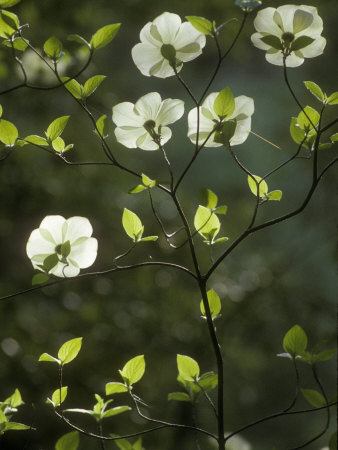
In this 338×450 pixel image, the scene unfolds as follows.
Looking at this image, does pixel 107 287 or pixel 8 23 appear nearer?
pixel 8 23

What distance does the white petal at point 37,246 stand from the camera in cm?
47

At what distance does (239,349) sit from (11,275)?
979mm

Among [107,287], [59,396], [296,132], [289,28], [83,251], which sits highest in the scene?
[289,28]

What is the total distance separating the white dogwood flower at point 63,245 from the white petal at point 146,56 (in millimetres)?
178

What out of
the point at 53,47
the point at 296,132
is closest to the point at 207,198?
the point at 296,132

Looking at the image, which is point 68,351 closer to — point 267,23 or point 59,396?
point 59,396

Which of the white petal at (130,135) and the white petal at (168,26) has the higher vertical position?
the white petal at (168,26)

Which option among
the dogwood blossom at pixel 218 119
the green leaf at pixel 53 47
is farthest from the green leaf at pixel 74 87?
the dogwood blossom at pixel 218 119

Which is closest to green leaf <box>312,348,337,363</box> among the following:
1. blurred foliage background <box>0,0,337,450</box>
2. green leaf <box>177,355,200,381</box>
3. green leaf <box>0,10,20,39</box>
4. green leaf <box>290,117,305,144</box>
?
green leaf <box>177,355,200,381</box>

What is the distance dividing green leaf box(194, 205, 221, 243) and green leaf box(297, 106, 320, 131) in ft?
0.46

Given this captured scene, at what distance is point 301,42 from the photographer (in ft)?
1.48

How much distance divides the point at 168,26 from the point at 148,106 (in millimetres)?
84

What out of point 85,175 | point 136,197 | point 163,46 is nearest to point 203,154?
point 136,197

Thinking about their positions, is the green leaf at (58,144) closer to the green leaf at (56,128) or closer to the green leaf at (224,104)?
the green leaf at (56,128)
